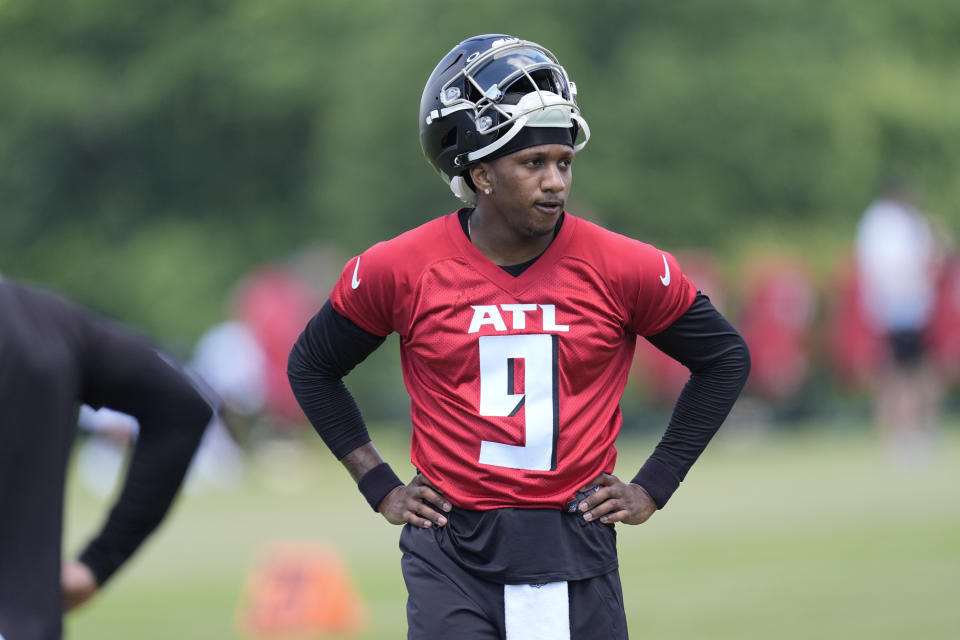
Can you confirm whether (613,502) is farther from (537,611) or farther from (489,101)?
(489,101)

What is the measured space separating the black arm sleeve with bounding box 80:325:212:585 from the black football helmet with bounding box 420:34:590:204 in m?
1.56

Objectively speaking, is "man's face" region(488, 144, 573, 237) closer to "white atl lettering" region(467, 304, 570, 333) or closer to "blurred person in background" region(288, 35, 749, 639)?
"blurred person in background" region(288, 35, 749, 639)

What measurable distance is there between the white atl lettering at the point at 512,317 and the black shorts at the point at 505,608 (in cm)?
68

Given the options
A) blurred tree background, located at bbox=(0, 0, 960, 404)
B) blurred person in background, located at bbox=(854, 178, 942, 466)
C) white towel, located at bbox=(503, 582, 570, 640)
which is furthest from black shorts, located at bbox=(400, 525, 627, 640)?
blurred tree background, located at bbox=(0, 0, 960, 404)

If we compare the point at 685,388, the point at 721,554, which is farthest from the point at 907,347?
the point at 685,388

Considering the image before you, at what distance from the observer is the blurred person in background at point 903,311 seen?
16.2 metres

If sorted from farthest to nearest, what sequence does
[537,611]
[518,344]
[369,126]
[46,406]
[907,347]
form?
1. [369,126]
2. [907,347]
3. [518,344]
4. [537,611]
5. [46,406]

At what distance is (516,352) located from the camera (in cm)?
463

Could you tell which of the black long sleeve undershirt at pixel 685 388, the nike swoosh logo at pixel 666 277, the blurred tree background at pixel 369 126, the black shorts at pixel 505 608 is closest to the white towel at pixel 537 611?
the black shorts at pixel 505 608

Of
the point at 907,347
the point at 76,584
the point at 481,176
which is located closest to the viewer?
the point at 76,584

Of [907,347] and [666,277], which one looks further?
[907,347]

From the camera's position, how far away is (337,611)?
30.3 ft

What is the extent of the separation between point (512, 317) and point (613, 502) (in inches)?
24.5

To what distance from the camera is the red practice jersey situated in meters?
4.62
